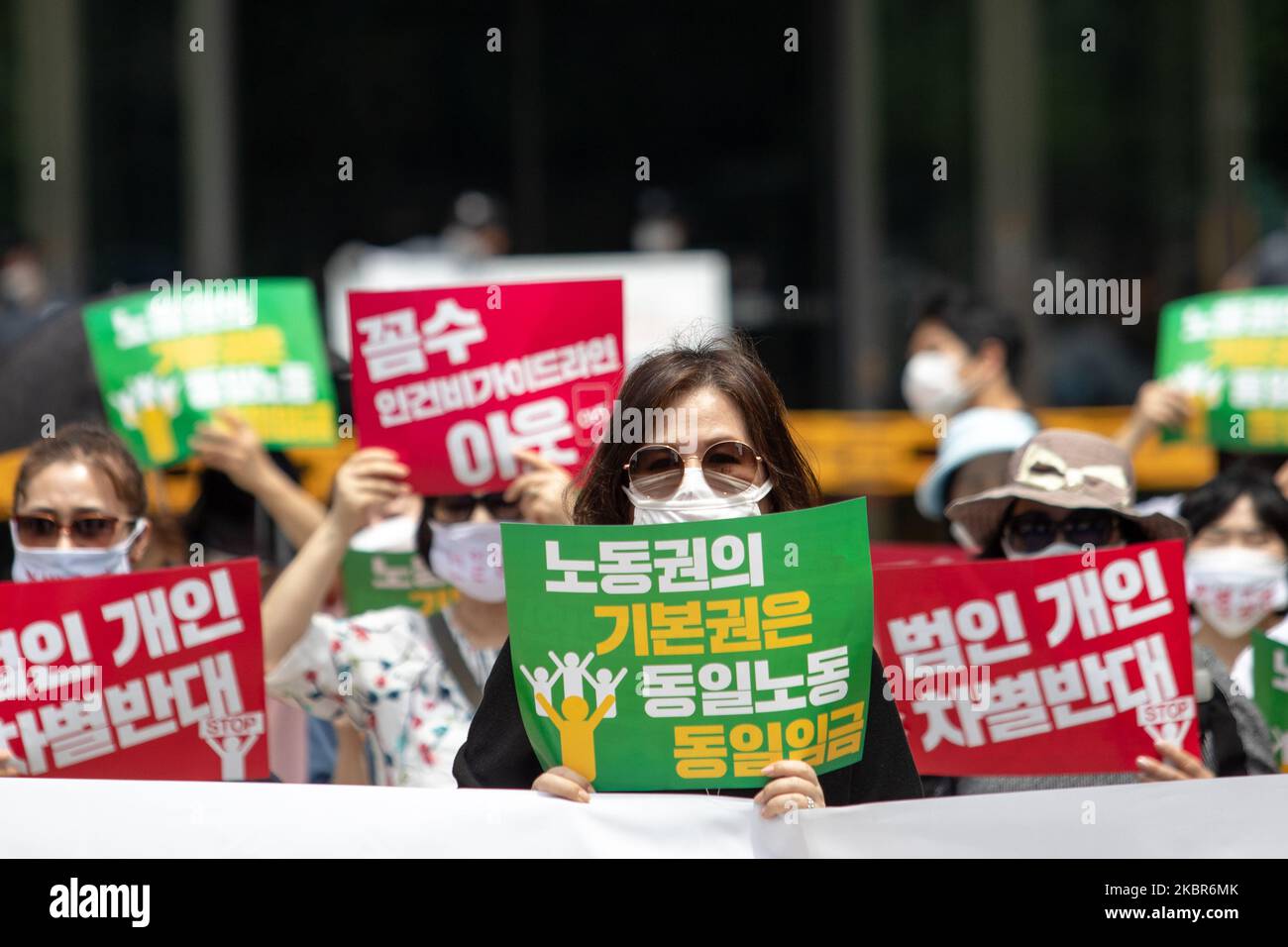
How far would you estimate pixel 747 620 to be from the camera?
3.10 m

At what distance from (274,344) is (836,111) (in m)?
7.49

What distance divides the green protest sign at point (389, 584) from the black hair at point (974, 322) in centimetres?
316

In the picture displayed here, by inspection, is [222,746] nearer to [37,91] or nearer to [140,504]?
[140,504]

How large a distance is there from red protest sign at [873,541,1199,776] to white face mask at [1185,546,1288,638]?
129 cm

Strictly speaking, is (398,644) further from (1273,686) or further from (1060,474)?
(1273,686)

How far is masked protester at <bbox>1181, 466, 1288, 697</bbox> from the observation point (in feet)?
16.6

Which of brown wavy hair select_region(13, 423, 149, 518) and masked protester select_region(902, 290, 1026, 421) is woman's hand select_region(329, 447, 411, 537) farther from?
masked protester select_region(902, 290, 1026, 421)

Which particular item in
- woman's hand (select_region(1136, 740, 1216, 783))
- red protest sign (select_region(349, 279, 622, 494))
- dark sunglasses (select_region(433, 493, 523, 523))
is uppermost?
red protest sign (select_region(349, 279, 622, 494))

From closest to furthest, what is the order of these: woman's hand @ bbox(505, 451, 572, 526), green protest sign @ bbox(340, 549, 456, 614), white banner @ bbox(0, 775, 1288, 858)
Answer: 1. white banner @ bbox(0, 775, 1288, 858)
2. woman's hand @ bbox(505, 451, 572, 526)
3. green protest sign @ bbox(340, 549, 456, 614)

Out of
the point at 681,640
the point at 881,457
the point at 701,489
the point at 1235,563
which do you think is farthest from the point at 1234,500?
the point at 881,457

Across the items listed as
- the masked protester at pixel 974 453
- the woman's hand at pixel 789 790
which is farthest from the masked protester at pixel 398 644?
the masked protester at pixel 974 453

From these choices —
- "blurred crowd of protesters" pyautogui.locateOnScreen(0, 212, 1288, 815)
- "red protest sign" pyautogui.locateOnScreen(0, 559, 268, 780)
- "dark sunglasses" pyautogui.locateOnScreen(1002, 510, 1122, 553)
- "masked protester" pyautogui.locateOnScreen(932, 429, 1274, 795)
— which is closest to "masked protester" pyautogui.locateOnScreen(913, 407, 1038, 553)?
"blurred crowd of protesters" pyautogui.locateOnScreen(0, 212, 1288, 815)

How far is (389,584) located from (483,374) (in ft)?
2.28

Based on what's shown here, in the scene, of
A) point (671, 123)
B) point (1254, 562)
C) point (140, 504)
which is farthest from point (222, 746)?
point (671, 123)
